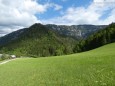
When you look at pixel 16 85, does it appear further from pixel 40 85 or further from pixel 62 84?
pixel 62 84

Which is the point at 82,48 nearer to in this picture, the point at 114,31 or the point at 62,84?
the point at 114,31

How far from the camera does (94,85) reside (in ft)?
49.9

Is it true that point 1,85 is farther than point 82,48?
No

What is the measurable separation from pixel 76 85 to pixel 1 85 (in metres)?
7.02

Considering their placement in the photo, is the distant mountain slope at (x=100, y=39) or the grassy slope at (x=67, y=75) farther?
the distant mountain slope at (x=100, y=39)

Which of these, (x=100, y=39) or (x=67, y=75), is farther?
(x=100, y=39)

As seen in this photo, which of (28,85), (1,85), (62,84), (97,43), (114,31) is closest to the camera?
(62,84)

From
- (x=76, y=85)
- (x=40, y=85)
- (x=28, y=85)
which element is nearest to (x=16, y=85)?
(x=28, y=85)

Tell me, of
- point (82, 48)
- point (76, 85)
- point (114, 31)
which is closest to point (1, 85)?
point (76, 85)

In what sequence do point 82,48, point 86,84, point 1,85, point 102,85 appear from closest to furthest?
point 102,85
point 86,84
point 1,85
point 82,48

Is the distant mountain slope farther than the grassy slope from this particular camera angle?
Yes

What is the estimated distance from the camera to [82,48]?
644 ft

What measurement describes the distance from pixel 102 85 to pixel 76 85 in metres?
1.83

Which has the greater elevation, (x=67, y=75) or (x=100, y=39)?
(x=100, y=39)
